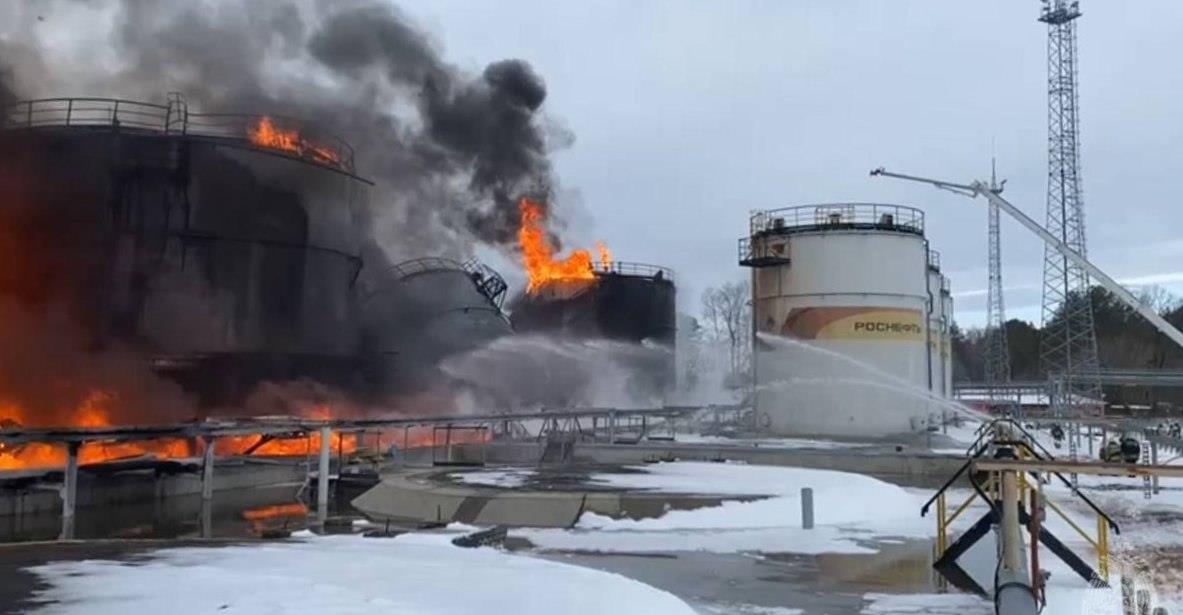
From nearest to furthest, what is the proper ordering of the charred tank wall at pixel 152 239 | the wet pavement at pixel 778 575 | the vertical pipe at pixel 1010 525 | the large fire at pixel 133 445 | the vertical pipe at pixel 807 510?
the vertical pipe at pixel 1010 525, the wet pavement at pixel 778 575, the vertical pipe at pixel 807 510, the large fire at pixel 133 445, the charred tank wall at pixel 152 239

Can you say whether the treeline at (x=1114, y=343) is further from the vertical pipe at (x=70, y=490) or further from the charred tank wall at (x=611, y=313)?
the vertical pipe at (x=70, y=490)

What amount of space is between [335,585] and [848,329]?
1169 inches

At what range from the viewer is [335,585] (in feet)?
30.0

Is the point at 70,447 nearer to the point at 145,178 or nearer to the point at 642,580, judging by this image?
the point at 642,580

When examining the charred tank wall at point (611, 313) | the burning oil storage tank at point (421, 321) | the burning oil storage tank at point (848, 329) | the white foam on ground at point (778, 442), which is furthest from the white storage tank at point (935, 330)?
the burning oil storage tank at point (421, 321)

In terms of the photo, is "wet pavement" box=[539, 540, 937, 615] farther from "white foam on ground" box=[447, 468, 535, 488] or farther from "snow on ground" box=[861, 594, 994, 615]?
"white foam on ground" box=[447, 468, 535, 488]

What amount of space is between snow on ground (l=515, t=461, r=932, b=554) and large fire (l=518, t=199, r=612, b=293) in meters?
33.7

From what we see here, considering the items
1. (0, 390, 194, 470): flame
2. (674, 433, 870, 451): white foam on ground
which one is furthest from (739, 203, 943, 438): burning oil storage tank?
(0, 390, 194, 470): flame

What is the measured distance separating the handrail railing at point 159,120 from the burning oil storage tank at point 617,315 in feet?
44.1

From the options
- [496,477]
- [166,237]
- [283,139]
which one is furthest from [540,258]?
[496,477]

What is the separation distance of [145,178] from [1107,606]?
3298 centimetres

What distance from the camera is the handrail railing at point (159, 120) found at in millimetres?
36656

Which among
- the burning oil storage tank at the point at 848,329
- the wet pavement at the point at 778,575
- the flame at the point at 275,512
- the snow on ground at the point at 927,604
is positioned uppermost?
the burning oil storage tank at the point at 848,329

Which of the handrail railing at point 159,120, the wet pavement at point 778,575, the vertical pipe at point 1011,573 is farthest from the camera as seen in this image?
the handrail railing at point 159,120
